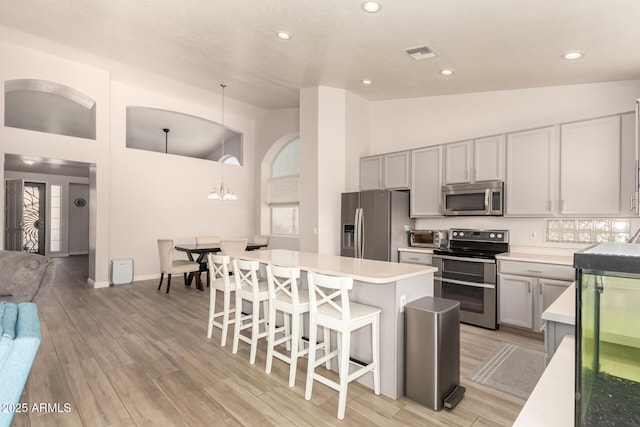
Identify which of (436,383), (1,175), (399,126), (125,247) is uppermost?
(399,126)

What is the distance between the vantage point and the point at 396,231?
477cm

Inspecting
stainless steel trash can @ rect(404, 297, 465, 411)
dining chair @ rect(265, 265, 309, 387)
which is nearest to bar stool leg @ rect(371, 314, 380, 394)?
stainless steel trash can @ rect(404, 297, 465, 411)

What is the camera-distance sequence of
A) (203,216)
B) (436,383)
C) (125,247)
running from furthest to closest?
(203,216), (125,247), (436,383)

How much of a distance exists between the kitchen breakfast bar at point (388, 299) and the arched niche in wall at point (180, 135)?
19.2 ft

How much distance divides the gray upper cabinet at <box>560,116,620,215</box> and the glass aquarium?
11.4 feet

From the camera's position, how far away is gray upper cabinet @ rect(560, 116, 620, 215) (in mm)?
3326

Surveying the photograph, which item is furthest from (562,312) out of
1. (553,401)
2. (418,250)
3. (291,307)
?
(418,250)

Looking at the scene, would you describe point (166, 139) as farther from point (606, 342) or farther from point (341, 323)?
point (606, 342)

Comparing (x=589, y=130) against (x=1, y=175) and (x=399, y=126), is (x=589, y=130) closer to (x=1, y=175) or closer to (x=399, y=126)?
(x=399, y=126)

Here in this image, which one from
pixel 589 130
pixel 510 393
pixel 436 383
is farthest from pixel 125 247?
pixel 589 130

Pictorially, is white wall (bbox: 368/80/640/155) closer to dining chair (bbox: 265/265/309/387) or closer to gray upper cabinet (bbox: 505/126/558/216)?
gray upper cabinet (bbox: 505/126/558/216)

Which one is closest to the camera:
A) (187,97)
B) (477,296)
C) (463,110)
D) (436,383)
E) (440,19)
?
(436,383)

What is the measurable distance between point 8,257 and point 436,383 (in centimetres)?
388

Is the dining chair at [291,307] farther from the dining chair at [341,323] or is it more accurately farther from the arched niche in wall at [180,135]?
the arched niche in wall at [180,135]
